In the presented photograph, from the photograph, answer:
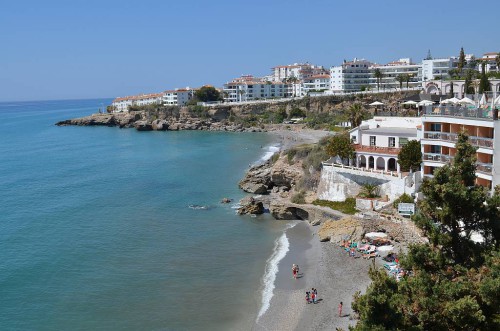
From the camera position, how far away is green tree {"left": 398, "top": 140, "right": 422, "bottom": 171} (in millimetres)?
35156

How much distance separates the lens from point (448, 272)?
15.5 metres

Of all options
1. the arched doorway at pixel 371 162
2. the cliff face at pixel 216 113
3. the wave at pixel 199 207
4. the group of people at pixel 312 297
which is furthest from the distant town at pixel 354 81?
the group of people at pixel 312 297

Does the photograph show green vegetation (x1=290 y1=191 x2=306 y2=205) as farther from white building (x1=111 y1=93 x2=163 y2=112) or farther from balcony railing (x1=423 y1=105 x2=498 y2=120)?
white building (x1=111 y1=93 x2=163 y2=112)

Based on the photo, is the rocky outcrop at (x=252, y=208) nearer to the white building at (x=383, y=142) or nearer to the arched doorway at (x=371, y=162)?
the white building at (x=383, y=142)

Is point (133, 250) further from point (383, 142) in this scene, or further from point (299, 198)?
point (383, 142)

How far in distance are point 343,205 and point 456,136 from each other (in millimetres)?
10369

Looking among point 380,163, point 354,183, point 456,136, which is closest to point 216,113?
point 380,163

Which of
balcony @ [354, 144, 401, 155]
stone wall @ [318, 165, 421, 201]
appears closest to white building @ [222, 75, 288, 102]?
balcony @ [354, 144, 401, 155]

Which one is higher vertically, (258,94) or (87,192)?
(258,94)

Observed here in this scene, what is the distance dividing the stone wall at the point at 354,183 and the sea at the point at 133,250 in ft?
14.9

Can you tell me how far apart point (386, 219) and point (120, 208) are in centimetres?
2721

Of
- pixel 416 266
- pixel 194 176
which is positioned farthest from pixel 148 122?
pixel 416 266

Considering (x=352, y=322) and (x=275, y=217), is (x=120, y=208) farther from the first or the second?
(x=352, y=322)

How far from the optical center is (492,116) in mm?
27094
